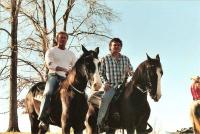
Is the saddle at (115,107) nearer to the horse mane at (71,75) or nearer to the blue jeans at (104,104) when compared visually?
the blue jeans at (104,104)

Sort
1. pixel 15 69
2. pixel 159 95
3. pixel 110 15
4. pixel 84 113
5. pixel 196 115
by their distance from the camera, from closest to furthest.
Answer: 1. pixel 159 95
2. pixel 84 113
3. pixel 196 115
4. pixel 15 69
5. pixel 110 15

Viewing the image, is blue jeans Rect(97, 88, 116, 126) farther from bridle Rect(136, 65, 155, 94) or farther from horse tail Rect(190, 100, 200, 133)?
horse tail Rect(190, 100, 200, 133)

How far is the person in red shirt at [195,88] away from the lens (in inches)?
478

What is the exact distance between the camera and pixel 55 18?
27.7 metres

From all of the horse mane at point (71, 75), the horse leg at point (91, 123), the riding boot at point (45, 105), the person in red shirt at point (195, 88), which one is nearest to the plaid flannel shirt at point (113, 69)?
the horse mane at point (71, 75)

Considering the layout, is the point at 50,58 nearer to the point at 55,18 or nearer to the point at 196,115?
the point at 196,115

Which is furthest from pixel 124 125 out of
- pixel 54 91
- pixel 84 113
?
pixel 54 91

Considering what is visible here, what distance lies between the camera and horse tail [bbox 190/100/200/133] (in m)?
12.5

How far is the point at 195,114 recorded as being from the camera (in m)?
12.7

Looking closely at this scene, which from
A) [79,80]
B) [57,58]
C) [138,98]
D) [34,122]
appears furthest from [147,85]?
[34,122]

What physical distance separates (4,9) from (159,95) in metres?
20.4

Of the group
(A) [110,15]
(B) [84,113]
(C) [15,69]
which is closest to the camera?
(B) [84,113]

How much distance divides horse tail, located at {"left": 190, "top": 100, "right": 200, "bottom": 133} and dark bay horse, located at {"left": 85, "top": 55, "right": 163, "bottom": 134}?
2966mm

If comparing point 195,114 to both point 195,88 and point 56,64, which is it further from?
point 56,64
